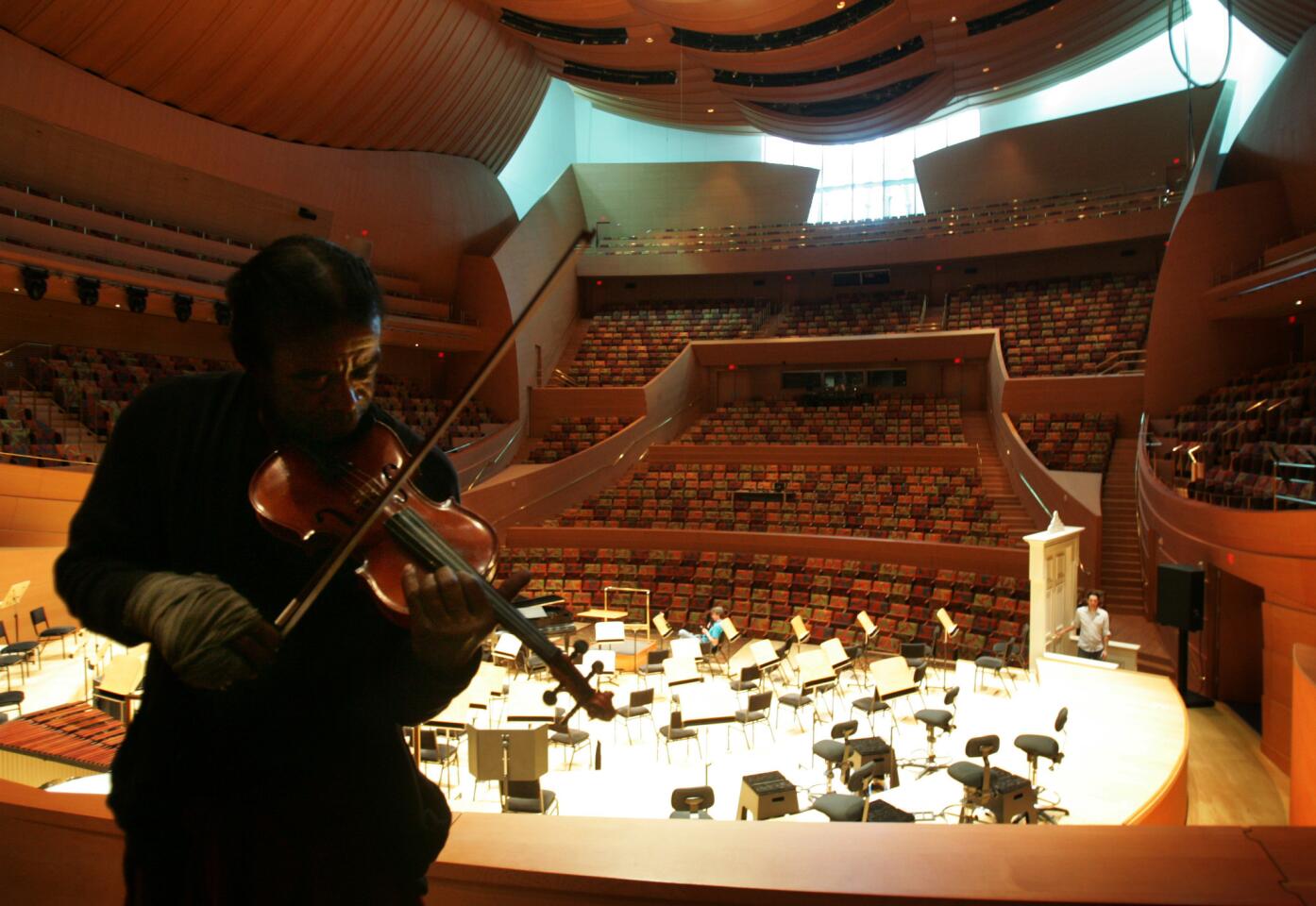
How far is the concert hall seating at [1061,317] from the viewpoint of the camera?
57.6 feet

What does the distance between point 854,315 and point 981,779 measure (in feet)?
58.5

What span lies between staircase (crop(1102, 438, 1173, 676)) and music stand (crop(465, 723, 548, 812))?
7.80 metres

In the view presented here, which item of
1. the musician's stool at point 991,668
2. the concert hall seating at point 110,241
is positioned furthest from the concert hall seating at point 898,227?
the musician's stool at point 991,668

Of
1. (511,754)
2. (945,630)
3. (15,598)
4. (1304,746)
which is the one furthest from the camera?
(945,630)

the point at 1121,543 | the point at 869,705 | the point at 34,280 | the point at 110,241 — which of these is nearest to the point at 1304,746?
the point at 869,705

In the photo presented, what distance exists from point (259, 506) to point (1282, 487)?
9.18 metres

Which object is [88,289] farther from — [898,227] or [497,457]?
[898,227]

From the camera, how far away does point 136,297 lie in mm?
13609

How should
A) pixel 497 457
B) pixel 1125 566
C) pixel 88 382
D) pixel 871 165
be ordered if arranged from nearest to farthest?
pixel 1125 566, pixel 88 382, pixel 497 457, pixel 871 165

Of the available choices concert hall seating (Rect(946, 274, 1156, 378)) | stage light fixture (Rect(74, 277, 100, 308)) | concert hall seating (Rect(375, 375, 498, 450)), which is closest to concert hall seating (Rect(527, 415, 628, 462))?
concert hall seating (Rect(375, 375, 498, 450))

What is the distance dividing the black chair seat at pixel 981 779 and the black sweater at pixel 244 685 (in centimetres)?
500

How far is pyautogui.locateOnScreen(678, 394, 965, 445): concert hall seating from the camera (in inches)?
674

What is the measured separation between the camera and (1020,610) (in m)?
10.8

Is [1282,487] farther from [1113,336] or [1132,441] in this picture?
[1113,336]
